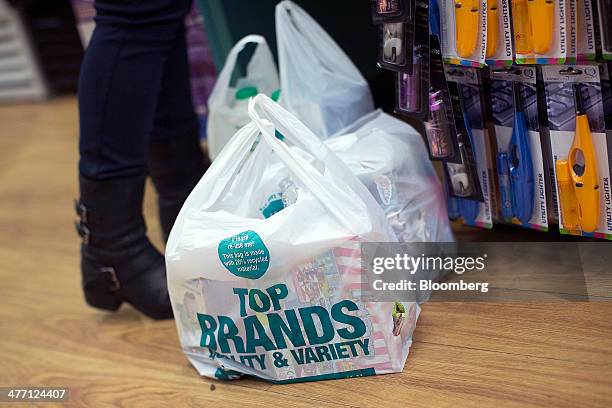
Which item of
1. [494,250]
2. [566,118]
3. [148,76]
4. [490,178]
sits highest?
[148,76]

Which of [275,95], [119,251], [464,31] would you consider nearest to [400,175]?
[464,31]

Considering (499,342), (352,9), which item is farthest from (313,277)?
(352,9)

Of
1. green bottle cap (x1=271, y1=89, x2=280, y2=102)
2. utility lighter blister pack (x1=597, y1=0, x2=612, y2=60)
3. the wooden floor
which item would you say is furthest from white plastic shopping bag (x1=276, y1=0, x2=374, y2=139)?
utility lighter blister pack (x1=597, y1=0, x2=612, y2=60)

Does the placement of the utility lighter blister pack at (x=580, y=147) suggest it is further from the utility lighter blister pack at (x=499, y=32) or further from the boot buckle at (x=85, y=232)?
the boot buckle at (x=85, y=232)

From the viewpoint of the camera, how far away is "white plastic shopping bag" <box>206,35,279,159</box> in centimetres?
136

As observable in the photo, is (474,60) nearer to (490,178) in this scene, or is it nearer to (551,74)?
(551,74)

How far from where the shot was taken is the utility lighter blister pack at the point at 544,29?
953mm

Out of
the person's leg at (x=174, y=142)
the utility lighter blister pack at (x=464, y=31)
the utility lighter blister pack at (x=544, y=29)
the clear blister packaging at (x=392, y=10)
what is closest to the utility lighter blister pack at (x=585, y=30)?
the utility lighter blister pack at (x=544, y=29)

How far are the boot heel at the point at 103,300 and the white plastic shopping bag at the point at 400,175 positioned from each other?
432 millimetres

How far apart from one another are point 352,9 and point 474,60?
0.67 meters

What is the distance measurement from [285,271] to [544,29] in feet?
1.45

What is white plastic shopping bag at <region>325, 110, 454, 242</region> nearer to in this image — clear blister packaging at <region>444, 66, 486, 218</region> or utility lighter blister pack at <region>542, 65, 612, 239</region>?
clear blister packaging at <region>444, 66, 486, 218</region>

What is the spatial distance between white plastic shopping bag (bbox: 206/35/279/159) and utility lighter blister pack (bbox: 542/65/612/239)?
532 mm

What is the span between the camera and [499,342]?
3.32ft
